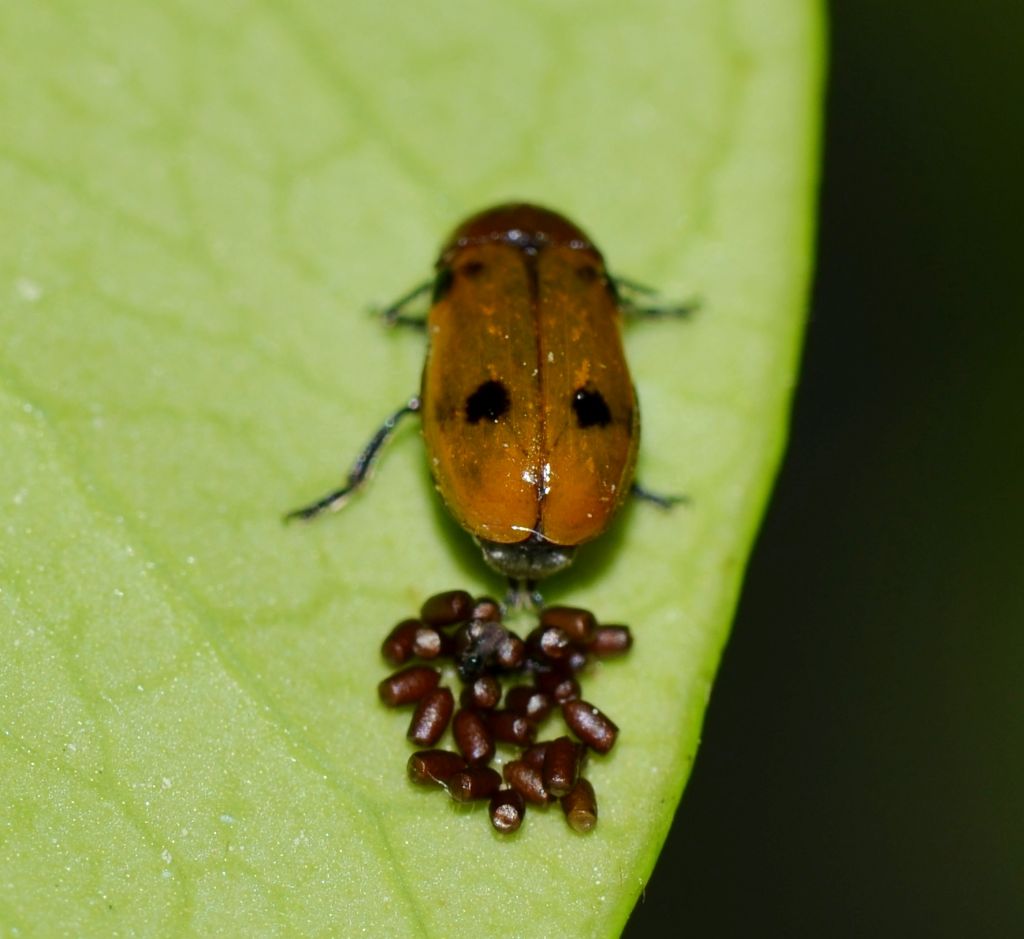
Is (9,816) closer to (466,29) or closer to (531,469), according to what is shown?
(531,469)

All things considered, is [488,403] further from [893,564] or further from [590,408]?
[893,564]

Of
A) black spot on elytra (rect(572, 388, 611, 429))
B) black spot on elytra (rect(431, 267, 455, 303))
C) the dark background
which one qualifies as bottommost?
the dark background

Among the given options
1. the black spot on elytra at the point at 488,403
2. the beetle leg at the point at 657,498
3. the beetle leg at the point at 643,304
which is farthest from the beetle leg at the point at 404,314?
the beetle leg at the point at 657,498

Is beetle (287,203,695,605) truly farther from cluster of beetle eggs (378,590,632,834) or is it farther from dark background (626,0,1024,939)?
dark background (626,0,1024,939)

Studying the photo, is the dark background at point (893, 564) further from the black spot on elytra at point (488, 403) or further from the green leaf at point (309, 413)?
the black spot on elytra at point (488, 403)

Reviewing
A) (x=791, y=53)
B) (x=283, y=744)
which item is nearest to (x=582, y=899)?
(x=283, y=744)

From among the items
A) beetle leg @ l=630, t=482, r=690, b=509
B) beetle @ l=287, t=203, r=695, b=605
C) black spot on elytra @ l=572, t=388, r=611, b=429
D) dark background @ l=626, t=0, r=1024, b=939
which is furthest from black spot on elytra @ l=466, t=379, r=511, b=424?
dark background @ l=626, t=0, r=1024, b=939
